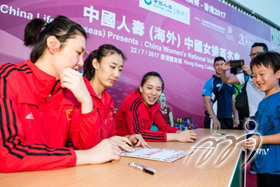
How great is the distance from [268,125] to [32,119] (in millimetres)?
1149

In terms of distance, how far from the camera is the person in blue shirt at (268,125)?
106cm

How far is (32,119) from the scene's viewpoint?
729mm

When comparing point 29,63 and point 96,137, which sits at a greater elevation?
point 29,63

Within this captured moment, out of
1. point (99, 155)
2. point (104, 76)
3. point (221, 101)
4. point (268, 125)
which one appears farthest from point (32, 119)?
point (221, 101)

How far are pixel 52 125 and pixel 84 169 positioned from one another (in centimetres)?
35

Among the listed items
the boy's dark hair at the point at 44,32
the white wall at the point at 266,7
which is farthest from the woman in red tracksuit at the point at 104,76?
the white wall at the point at 266,7

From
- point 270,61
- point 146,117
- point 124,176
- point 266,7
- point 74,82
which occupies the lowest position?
point 124,176

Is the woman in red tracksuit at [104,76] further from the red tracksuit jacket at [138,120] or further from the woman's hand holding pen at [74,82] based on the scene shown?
the woman's hand holding pen at [74,82]

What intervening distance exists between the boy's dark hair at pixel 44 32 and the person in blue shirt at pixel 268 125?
3.17ft

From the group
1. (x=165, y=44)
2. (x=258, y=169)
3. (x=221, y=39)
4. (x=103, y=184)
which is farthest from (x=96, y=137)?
(x=221, y=39)

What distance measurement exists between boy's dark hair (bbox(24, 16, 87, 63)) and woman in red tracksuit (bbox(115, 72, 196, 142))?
0.67 m

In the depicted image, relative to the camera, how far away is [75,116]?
0.93 m

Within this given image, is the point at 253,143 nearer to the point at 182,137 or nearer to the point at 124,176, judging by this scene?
the point at 182,137

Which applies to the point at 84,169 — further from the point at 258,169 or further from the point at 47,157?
the point at 258,169
